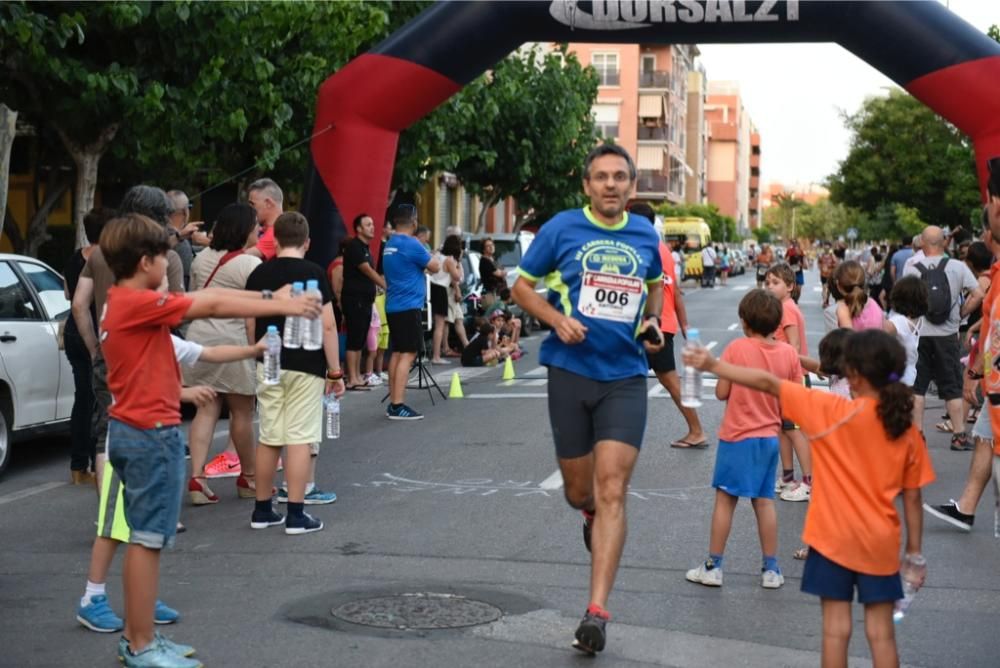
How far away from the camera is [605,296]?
6.08m

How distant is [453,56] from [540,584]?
8.99 metres

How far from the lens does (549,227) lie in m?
6.20

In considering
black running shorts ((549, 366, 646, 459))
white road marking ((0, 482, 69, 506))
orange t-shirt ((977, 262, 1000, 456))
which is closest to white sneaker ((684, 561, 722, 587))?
black running shorts ((549, 366, 646, 459))

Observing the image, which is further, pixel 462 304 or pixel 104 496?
pixel 462 304

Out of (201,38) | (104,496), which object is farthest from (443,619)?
(201,38)

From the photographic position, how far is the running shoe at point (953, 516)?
8.62 m

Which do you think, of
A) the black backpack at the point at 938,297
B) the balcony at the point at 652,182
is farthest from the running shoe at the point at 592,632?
the balcony at the point at 652,182

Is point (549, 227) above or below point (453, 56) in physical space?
below

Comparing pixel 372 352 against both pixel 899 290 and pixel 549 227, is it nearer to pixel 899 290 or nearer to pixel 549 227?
pixel 899 290

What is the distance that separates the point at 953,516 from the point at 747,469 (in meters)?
2.33

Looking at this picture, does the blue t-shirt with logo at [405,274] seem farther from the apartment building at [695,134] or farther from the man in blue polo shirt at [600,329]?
the apartment building at [695,134]

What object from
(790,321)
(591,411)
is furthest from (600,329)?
(790,321)

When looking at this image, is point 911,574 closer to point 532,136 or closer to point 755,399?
point 755,399

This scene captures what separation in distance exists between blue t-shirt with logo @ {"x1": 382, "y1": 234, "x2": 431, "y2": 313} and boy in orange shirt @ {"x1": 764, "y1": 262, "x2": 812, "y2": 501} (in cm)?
480
